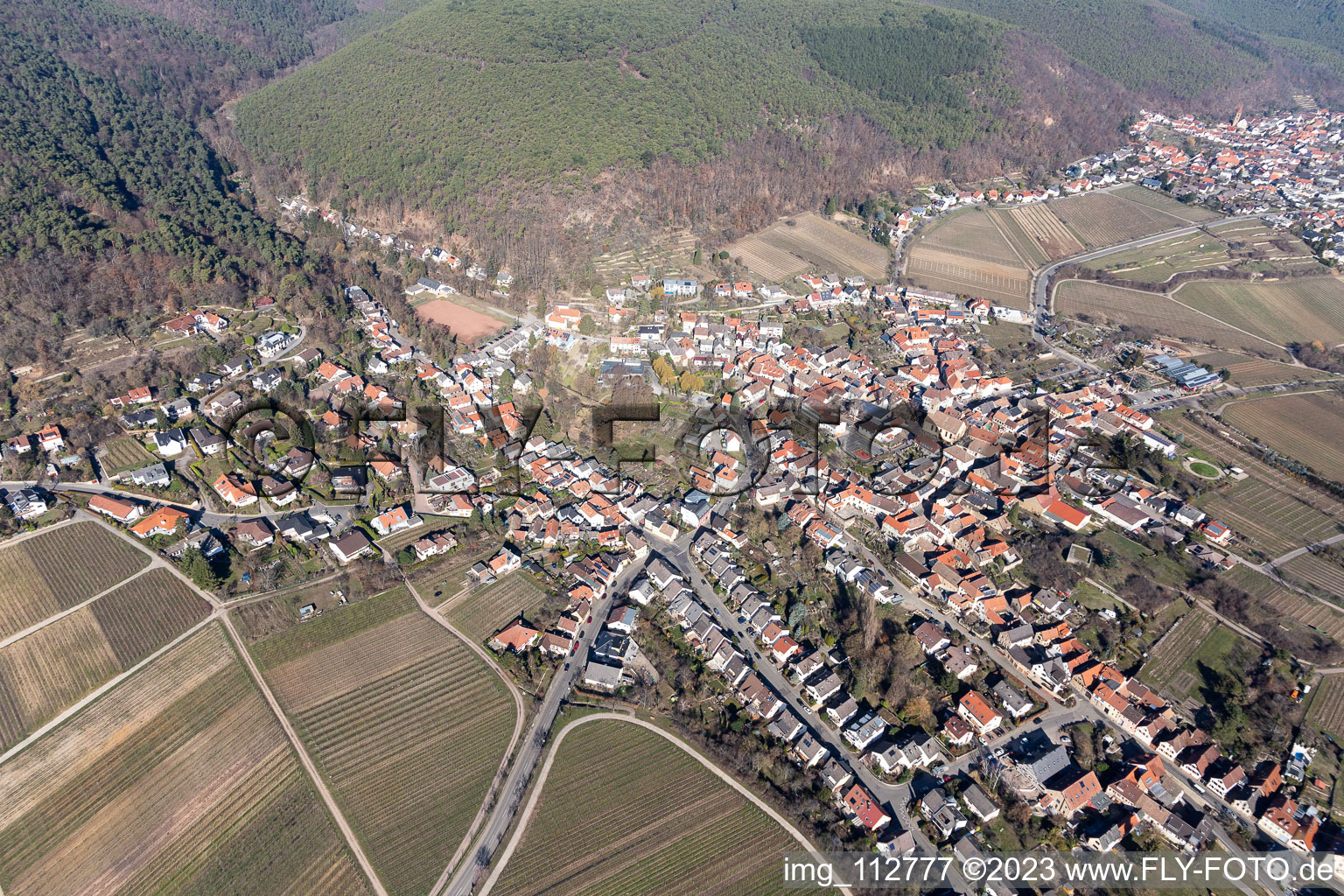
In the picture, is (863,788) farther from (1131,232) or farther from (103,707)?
(1131,232)

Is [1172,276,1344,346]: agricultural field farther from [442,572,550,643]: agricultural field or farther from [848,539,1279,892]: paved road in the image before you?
[442,572,550,643]: agricultural field

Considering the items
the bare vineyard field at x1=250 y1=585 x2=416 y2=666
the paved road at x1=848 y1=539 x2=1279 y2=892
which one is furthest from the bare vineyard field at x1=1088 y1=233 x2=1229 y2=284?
the bare vineyard field at x1=250 y1=585 x2=416 y2=666

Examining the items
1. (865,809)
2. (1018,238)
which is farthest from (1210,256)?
(865,809)

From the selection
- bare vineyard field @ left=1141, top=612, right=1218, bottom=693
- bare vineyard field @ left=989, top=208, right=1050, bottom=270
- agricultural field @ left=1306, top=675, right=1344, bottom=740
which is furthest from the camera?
bare vineyard field @ left=989, top=208, right=1050, bottom=270

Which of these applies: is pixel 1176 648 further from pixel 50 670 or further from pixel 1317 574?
pixel 50 670

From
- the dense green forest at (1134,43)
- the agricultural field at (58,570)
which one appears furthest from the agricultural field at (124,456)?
the dense green forest at (1134,43)

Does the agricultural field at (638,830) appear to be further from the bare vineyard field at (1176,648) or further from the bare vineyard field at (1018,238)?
the bare vineyard field at (1018,238)
